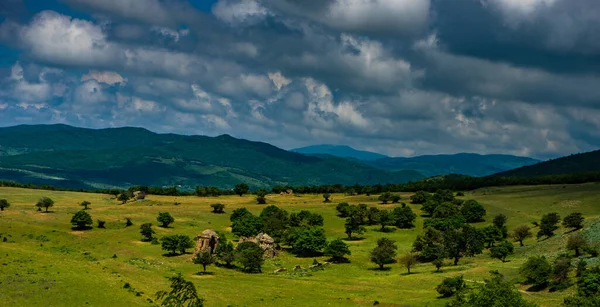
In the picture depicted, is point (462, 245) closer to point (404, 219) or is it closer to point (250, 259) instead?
point (250, 259)

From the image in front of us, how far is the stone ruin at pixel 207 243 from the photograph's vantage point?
130 metres

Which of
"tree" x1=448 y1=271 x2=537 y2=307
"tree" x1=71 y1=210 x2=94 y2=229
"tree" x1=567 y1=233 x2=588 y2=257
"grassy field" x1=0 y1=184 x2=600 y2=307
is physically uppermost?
"tree" x1=567 y1=233 x2=588 y2=257

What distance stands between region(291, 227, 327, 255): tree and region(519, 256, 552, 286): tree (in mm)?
64559

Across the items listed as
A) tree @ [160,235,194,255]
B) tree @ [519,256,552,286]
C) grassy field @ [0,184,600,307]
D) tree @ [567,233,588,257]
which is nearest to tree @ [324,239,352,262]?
grassy field @ [0,184,600,307]

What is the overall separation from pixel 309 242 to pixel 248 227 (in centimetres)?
2500

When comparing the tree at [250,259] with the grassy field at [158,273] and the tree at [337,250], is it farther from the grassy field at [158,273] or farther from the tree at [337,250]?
the tree at [337,250]

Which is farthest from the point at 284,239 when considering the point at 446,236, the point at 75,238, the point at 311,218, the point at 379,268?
the point at 75,238

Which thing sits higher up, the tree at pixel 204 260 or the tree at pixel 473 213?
the tree at pixel 473 213

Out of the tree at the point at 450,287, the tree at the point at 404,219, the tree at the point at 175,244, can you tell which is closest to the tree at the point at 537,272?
the tree at the point at 450,287

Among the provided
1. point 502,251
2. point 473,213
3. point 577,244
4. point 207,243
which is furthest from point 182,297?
point 473,213

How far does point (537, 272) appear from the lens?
83.9m

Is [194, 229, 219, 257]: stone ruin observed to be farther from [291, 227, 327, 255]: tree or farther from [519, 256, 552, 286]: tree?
[519, 256, 552, 286]: tree

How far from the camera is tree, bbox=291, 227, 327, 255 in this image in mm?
141625

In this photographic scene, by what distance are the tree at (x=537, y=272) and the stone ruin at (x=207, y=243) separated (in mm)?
77036
